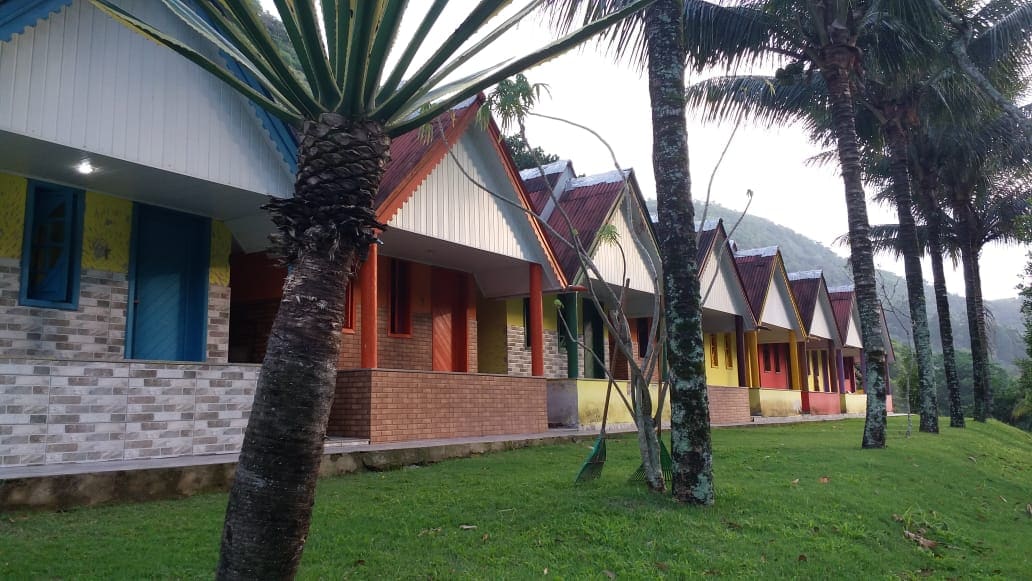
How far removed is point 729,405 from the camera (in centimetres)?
2205

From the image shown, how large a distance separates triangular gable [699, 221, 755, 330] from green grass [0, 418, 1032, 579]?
503 inches

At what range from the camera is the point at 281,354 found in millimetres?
3592

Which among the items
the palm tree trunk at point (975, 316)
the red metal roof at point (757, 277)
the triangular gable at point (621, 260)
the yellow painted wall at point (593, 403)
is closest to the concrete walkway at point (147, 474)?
the yellow painted wall at point (593, 403)

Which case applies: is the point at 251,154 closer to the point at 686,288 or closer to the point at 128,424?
the point at 128,424

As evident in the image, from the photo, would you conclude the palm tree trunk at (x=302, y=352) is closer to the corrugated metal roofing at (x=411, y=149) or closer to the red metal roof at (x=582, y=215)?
the corrugated metal roofing at (x=411, y=149)

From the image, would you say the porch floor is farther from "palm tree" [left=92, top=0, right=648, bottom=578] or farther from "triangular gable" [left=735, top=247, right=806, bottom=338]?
"triangular gable" [left=735, top=247, right=806, bottom=338]

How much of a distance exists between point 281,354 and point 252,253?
31.6 ft

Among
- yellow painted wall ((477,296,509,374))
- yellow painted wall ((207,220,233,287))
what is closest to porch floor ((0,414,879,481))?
yellow painted wall ((207,220,233,287))

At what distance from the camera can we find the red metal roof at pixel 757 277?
26.1 metres

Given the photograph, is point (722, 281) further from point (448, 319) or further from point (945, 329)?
point (448, 319)

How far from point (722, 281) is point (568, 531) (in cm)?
1891

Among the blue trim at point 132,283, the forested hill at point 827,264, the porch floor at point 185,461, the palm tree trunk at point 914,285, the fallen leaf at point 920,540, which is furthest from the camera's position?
the forested hill at point 827,264

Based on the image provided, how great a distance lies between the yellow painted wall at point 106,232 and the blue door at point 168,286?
0.13 meters

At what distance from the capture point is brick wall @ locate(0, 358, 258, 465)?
25.2ft
